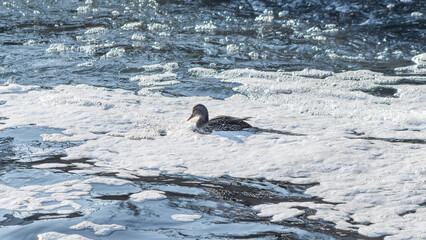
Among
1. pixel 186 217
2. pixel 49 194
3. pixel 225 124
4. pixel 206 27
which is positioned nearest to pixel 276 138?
pixel 225 124

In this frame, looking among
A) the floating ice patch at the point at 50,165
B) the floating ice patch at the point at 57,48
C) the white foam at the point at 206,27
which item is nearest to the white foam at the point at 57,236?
the floating ice patch at the point at 50,165

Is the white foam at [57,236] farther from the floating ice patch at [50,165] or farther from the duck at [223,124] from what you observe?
the duck at [223,124]

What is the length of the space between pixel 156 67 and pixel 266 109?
9.78ft

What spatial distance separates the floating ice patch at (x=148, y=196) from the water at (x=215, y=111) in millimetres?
67

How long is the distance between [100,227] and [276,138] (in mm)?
3185

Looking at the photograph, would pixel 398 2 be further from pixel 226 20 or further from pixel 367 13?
pixel 226 20

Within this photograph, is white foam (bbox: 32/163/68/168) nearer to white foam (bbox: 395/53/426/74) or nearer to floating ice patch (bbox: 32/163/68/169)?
floating ice patch (bbox: 32/163/68/169)

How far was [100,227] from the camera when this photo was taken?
179 inches

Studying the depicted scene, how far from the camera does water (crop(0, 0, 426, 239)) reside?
4.93 meters

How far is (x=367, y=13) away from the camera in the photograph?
46.8 feet

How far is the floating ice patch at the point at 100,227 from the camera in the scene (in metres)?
4.49

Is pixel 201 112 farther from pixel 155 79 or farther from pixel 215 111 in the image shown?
pixel 155 79

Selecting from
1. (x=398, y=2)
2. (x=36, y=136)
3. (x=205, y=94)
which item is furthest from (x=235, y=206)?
(x=398, y=2)

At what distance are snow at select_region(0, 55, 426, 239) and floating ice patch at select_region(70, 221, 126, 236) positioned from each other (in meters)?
0.49
